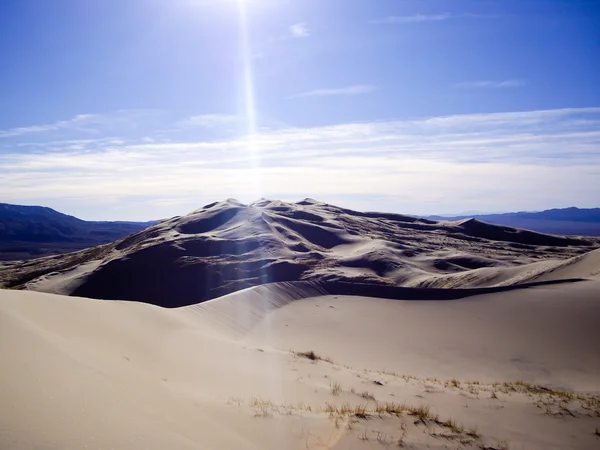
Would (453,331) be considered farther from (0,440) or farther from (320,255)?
(320,255)

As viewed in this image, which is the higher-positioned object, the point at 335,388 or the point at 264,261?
the point at 264,261

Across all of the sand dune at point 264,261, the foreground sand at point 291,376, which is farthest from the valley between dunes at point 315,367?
the sand dune at point 264,261

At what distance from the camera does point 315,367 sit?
29.7 ft

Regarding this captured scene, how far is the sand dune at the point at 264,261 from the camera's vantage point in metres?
26.5

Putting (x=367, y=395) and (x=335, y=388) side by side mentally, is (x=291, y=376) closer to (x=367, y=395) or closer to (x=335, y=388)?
(x=335, y=388)

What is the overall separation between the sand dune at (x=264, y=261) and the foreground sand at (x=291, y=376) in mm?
10915

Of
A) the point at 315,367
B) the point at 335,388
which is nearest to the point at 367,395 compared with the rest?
the point at 335,388

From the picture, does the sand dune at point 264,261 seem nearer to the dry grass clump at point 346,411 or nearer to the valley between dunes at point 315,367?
the valley between dunes at point 315,367

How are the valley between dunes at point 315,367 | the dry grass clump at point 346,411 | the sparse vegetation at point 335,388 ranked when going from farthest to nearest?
1. the sparse vegetation at point 335,388
2. the dry grass clump at point 346,411
3. the valley between dunes at point 315,367

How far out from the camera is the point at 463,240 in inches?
1860

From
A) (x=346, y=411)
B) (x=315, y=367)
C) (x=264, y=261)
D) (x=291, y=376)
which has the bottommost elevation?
(x=315, y=367)

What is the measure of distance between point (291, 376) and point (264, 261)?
21894 mm

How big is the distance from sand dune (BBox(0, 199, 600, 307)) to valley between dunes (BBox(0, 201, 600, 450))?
123 centimetres

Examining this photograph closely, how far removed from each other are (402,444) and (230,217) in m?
38.9
